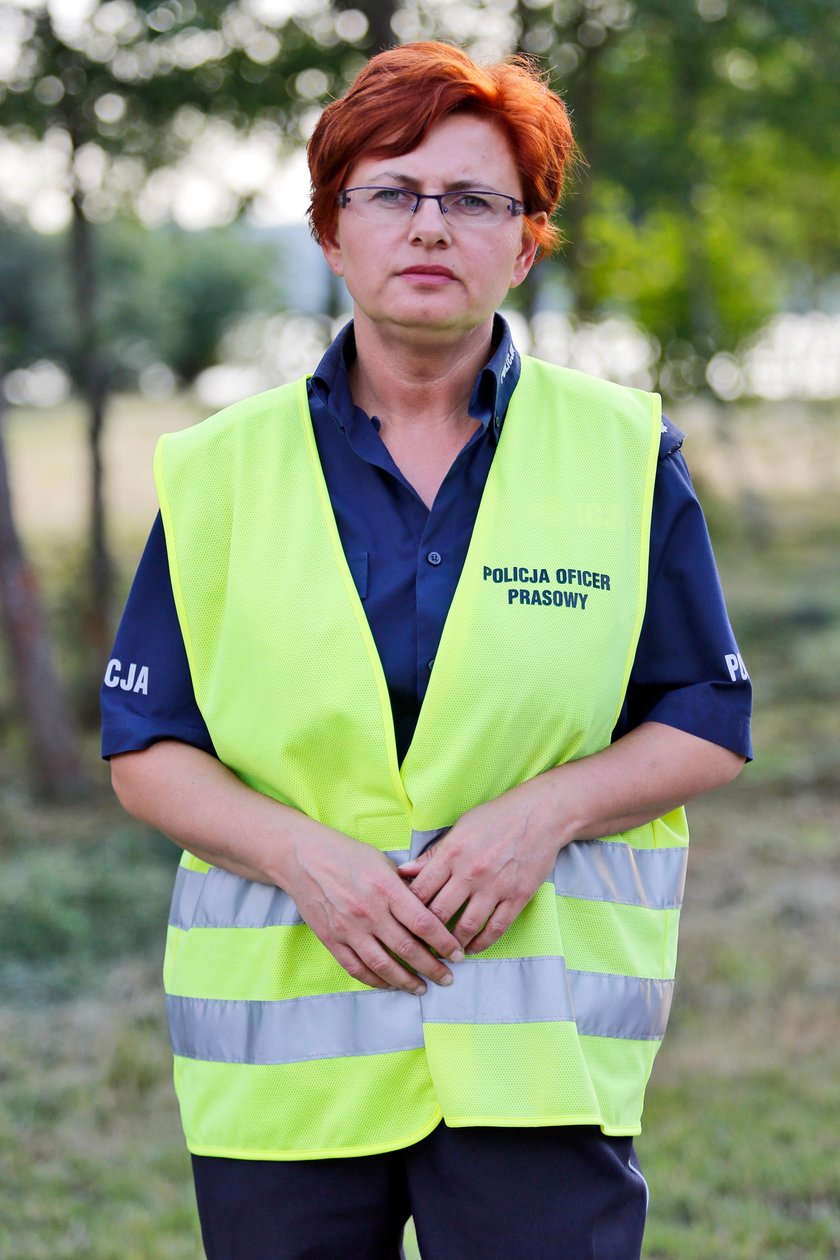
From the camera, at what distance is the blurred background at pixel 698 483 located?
4.13m

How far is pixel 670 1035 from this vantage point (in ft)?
16.1

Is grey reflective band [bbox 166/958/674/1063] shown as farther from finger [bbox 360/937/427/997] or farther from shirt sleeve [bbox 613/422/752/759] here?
shirt sleeve [bbox 613/422/752/759]

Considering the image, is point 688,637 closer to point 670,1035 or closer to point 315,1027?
point 315,1027

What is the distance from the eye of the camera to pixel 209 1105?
5.93ft

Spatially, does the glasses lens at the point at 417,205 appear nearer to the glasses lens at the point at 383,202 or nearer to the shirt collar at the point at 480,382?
the glasses lens at the point at 383,202

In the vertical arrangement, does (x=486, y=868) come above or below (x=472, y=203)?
below

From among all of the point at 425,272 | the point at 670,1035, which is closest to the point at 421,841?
the point at 425,272

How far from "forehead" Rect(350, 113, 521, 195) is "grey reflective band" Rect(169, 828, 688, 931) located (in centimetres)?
82

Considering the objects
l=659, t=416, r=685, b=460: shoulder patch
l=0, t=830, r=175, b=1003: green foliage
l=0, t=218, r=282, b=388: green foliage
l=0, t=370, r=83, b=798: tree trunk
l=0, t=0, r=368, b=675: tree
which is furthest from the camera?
l=0, t=218, r=282, b=388: green foliage

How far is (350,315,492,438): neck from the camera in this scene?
6.17ft

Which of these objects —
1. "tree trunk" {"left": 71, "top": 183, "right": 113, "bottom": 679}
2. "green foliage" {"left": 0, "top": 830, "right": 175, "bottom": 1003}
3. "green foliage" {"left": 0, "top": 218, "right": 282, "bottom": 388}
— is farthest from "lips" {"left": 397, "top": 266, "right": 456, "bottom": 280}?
"tree trunk" {"left": 71, "top": 183, "right": 113, "bottom": 679}

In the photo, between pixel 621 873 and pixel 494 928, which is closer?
pixel 494 928

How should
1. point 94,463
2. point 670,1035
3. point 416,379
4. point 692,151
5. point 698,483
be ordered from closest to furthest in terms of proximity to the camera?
point 416,379
point 670,1035
point 94,463
point 692,151
point 698,483

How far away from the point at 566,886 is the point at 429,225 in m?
0.84
